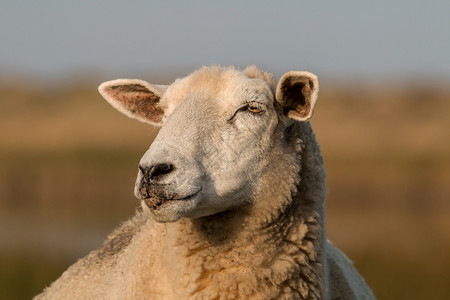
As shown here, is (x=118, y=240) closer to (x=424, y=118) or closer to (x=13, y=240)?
(x=13, y=240)

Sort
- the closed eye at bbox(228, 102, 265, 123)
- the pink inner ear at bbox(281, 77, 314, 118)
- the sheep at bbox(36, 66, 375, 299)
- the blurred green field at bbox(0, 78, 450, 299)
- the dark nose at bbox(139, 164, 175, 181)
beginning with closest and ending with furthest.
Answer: the dark nose at bbox(139, 164, 175, 181) → the sheep at bbox(36, 66, 375, 299) → the closed eye at bbox(228, 102, 265, 123) → the pink inner ear at bbox(281, 77, 314, 118) → the blurred green field at bbox(0, 78, 450, 299)

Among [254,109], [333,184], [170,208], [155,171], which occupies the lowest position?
[333,184]

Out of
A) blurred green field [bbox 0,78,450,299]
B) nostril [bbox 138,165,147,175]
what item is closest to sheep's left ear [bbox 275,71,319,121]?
nostril [bbox 138,165,147,175]

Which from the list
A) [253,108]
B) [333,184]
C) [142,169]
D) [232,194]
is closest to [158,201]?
[142,169]

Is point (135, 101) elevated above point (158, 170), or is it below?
above

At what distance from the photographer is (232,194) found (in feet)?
16.9

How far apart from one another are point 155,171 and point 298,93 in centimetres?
136

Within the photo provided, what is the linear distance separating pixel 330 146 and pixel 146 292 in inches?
1434

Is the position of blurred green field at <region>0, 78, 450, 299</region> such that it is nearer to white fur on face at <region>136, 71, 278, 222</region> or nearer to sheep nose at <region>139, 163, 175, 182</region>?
white fur on face at <region>136, 71, 278, 222</region>

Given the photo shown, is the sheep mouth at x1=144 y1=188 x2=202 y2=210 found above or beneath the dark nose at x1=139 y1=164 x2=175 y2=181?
beneath

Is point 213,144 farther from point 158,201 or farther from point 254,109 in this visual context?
point 158,201

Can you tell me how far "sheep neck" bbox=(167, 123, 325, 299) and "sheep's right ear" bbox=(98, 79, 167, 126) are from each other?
3.20 ft

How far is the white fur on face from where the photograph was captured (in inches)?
192

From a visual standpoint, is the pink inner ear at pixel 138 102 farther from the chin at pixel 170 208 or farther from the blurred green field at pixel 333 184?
the blurred green field at pixel 333 184
